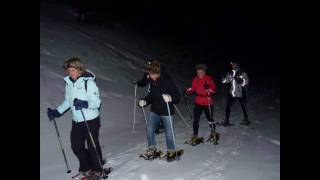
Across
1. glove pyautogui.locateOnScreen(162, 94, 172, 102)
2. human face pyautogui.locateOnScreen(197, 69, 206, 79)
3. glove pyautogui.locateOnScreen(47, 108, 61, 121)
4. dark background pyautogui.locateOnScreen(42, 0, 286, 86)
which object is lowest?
glove pyautogui.locateOnScreen(47, 108, 61, 121)

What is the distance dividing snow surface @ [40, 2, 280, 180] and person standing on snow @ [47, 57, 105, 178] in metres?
0.65

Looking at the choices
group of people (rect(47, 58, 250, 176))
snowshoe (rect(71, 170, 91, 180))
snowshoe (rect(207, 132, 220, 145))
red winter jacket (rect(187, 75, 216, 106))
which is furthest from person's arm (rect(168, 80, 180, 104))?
snowshoe (rect(207, 132, 220, 145))

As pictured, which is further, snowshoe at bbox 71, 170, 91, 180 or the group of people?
snowshoe at bbox 71, 170, 91, 180

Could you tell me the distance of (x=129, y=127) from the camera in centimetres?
1166

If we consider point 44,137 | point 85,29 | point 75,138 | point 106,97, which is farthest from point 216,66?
point 75,138

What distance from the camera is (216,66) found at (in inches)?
1065

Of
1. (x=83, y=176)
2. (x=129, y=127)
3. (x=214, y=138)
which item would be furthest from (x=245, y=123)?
(x=83, y=176)

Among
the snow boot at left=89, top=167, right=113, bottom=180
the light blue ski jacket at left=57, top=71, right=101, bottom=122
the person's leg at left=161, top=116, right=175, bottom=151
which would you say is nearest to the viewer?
the light blue ski jacket at left=57, top=71, right=101, bottom=122

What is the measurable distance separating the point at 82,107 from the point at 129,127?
201 inches

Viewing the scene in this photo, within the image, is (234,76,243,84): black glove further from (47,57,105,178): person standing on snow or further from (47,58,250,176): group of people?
(47,57,105,178): person standing on snow

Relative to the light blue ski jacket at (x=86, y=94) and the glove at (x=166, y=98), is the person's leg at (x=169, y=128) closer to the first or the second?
the glove at (x=166, y=98)

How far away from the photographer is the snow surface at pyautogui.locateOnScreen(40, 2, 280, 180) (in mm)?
7793

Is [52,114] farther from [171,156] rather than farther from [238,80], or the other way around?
[238,80]
